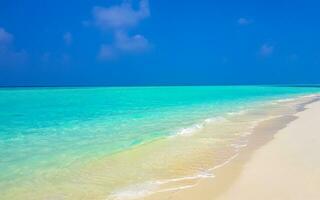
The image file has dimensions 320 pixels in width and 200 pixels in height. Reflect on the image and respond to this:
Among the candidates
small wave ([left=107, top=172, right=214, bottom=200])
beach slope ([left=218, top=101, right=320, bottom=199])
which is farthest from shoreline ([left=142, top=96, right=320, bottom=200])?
small wave ([left=107, top=172, right=214, bottom=200])


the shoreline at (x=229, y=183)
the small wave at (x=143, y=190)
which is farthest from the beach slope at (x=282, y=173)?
the small wave at (x=143, y=190)

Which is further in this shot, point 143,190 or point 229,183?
point 229,183

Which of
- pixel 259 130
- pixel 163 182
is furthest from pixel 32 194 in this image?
pixel 259 130

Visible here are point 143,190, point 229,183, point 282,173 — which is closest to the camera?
point 143,190

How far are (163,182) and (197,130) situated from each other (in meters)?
5.81

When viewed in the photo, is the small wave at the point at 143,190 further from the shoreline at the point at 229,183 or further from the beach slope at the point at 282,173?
the beach slope at the point at 282,173

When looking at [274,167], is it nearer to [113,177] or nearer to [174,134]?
[113,177]

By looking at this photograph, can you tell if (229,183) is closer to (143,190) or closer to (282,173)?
(282,173)

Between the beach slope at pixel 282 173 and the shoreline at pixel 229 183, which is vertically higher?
the beach slope at pixel 282 173

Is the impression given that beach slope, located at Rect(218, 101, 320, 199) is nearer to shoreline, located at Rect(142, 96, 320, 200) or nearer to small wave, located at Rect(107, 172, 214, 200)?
shoreline, located at Rect(142, 96, 320, 200)

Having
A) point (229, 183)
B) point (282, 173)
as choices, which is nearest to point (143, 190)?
point (229, 183)

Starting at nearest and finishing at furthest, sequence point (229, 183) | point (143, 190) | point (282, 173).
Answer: point (143, 190)
point (229, 183)
point (282, 173)

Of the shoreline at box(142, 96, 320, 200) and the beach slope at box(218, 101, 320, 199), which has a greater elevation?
the beach slope at box(218, 101, 320, 199)

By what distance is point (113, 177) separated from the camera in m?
5.52
